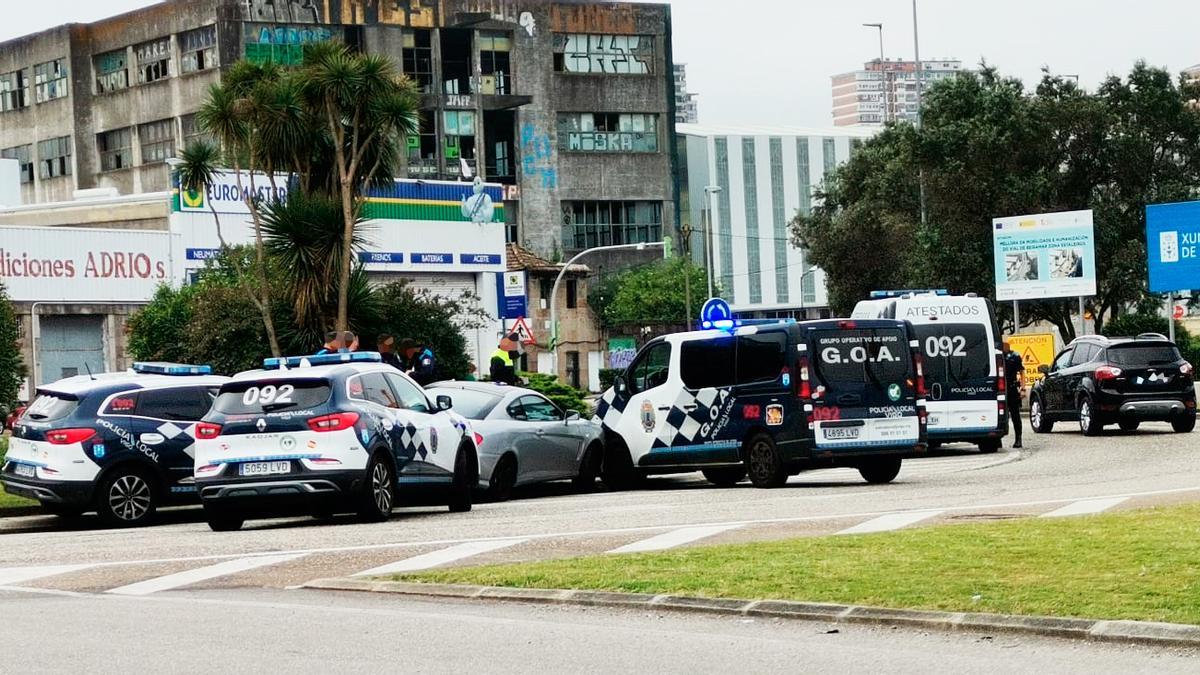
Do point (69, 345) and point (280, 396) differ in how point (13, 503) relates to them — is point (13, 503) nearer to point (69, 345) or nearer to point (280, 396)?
point (280, 396)

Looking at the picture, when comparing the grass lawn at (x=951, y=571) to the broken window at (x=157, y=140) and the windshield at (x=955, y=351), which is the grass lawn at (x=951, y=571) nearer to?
the windshield at (x=955, y=351)

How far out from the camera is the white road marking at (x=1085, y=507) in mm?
17453

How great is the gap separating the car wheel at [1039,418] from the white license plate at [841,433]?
1297 cm

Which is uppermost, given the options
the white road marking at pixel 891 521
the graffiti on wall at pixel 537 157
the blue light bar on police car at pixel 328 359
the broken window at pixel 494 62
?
the broken window at pixel 494 62

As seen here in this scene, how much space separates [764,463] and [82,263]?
1259 inches

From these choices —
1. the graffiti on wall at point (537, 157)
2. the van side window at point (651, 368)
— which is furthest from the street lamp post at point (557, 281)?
the van side window at point (651, 368)

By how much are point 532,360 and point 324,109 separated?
52846 millimetres

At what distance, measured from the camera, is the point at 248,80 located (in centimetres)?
3312

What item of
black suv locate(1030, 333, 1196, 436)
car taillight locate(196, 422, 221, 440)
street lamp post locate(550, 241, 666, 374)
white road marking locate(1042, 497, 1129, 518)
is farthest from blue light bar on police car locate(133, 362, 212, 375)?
street lamp post locate(550, 241, 666, 374)

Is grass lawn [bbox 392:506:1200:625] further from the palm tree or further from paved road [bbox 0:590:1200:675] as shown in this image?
the palm tree

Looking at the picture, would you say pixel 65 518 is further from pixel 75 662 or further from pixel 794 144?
pixel 794 144

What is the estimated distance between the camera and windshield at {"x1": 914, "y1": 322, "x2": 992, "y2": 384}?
30.3 m

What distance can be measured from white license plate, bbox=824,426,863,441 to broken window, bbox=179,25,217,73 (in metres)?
70.6

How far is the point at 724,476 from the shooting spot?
27.0m
